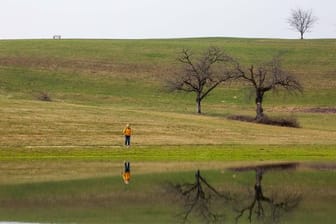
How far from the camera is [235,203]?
23.5 meters

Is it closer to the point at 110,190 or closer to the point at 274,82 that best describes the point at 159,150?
the point at 110,190

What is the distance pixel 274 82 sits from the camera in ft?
199

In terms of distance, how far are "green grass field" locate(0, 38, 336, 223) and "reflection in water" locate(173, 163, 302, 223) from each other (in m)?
0.45

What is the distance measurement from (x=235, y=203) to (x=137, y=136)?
22165 mm

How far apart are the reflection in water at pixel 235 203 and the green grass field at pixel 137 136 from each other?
450mm

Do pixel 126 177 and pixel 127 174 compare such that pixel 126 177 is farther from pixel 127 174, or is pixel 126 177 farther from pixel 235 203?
pixel 235 203

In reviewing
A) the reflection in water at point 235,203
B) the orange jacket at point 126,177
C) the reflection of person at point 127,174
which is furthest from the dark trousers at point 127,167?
the reflection in water at point 235,203

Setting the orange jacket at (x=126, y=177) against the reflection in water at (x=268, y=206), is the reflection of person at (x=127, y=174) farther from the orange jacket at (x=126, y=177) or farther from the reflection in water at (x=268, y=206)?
the reflection in water at (x=268, y=206)

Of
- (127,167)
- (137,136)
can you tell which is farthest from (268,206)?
(137,136)

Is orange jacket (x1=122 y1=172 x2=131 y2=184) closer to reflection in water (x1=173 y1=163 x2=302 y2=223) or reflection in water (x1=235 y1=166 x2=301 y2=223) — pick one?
reflection in water (x1=173 y1=163 x2=302 y2=223)

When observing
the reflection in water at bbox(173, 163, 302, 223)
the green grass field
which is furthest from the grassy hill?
the reflection in water at bbox(173, 163, 302, 223)

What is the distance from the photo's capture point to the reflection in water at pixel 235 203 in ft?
68.9

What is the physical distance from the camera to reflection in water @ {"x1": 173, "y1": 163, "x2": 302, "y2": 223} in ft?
68.9

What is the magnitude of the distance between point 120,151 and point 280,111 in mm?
32111
